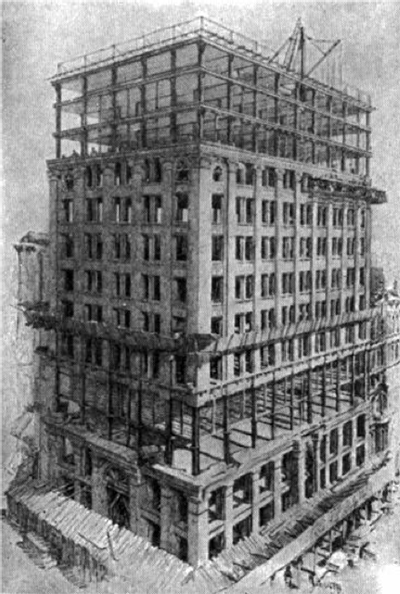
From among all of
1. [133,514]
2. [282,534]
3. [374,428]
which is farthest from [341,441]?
[133,514]

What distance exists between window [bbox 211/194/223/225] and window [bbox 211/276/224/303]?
141 inches

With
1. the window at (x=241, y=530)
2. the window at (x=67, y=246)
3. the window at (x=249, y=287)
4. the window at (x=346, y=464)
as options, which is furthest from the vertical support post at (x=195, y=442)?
the window at (x=346, y=464)

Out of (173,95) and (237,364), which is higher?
(173,95)

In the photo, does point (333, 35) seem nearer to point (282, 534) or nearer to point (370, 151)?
point (370, 151)

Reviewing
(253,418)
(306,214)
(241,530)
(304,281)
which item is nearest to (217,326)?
(253,418)

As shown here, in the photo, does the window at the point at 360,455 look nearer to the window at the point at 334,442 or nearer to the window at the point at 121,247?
the window at the point at 334,442

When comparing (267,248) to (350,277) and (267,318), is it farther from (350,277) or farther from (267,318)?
(350,277)

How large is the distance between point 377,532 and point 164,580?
1826cm

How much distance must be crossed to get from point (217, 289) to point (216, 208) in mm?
5290

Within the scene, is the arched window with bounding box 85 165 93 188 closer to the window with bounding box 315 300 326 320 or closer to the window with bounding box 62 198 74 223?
the window with bounding box 62 198 74 223

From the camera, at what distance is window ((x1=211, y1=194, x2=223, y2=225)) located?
37781 mm

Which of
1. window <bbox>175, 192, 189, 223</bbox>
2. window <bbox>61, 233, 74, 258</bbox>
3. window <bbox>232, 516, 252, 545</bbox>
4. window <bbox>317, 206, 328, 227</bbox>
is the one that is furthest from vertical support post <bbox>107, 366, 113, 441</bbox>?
window <bbox>317, 206, 328, 227</bbox>

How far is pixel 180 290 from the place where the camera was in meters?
37.8

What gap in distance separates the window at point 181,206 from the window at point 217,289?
4.23m
